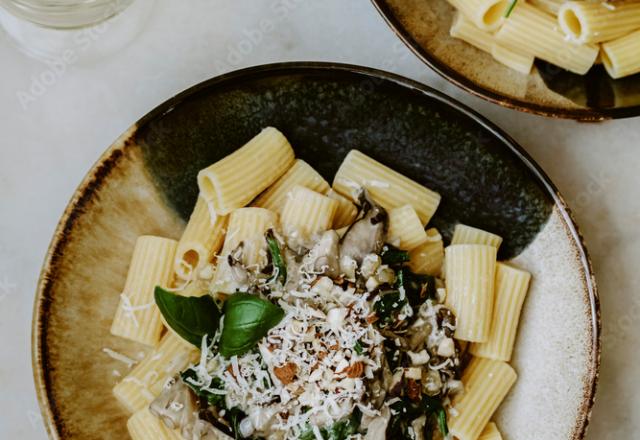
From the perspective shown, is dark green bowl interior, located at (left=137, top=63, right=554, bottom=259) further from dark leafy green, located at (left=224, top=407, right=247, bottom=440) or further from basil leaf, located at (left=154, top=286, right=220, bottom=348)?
dark leafy green, located at (left=224, top=407, right=247, bottom=440)

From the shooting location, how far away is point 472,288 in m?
1.90

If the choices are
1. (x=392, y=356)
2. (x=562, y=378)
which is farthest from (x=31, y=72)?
(x=562, y=378)

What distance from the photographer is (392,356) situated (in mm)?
1842

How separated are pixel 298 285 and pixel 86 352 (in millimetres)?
599

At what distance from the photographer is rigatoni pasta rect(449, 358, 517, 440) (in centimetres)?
191

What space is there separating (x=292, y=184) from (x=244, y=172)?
0.14 meters

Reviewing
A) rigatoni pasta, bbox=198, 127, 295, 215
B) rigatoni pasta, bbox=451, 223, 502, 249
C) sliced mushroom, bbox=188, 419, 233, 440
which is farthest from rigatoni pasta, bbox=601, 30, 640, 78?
sliced mushroom, bbox=188, 419, 233, 440

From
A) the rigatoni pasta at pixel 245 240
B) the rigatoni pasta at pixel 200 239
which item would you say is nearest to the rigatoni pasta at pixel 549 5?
the rigatoni pasta at pixel 245 240

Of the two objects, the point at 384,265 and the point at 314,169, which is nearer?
the point at 384,265

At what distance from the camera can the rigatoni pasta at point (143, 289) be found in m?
1.95

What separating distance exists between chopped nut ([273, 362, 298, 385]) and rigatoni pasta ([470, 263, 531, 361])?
1.75 feet

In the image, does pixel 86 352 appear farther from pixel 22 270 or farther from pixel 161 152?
pixel 161 152

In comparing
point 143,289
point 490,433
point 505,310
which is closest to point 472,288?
point 505,310

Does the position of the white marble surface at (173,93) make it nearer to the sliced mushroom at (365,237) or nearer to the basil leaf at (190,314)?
the sliced mushroom at (365,237)
